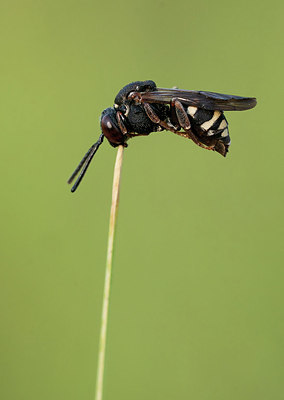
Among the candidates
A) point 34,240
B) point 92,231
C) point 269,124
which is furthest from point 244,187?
point 34,240

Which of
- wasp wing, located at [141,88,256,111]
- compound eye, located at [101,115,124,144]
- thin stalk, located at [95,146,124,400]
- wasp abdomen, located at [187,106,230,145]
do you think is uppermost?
wasp wing, located at [141,88,256,111]

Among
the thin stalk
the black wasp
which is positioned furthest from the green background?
the thin stalk

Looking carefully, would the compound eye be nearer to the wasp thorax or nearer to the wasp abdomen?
the wasp thorax

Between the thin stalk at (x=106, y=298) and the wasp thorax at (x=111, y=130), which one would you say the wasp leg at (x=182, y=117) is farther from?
the thin stalk at (x=106, y=298)

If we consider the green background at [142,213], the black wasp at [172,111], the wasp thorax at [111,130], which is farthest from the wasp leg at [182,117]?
the green background at [142,213]

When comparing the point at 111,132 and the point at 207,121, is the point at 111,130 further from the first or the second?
the point at 207,121

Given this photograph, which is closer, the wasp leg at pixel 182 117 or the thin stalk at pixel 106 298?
the thin stalk at pixel 106 298

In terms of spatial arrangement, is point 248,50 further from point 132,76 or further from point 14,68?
point 14,68
